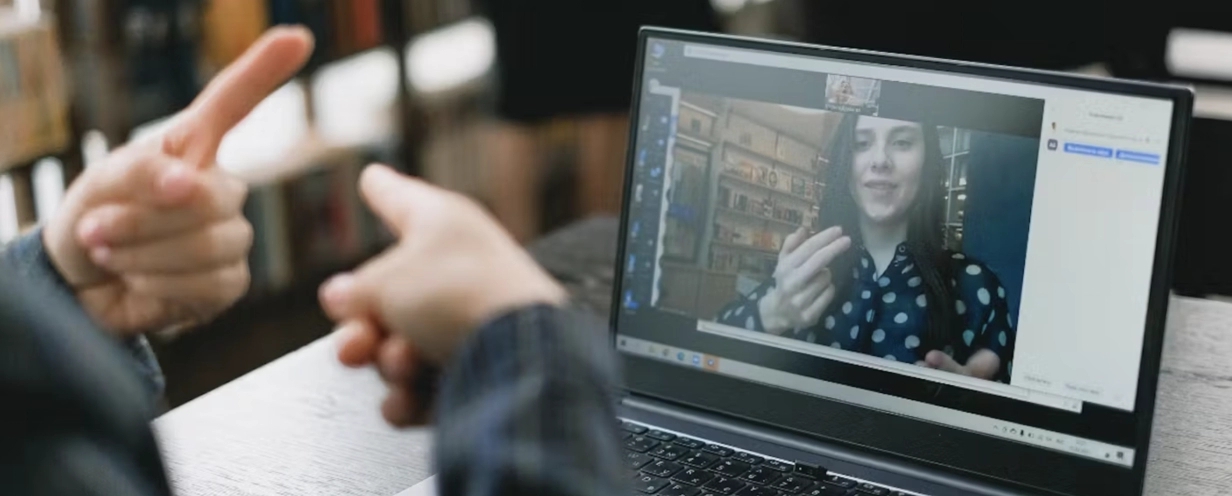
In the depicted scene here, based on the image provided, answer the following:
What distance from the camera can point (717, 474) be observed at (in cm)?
110

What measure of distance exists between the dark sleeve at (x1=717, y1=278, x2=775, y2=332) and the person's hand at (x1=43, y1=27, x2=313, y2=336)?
47cm

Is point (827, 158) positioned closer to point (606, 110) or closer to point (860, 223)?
point (860, 223)

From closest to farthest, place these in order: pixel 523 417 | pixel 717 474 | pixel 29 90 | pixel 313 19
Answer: pixel 523 417
pixel 717 474
pixel 29 90
pixel 313 19

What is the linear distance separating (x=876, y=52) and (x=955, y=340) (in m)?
0.23

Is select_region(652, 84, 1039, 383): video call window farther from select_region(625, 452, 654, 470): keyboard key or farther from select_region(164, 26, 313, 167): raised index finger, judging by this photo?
select_region(164, 26, 313, 167): raised index finger

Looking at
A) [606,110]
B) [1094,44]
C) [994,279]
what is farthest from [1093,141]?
[1094,44]

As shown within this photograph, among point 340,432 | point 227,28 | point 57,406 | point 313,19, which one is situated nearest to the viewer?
point 57,406

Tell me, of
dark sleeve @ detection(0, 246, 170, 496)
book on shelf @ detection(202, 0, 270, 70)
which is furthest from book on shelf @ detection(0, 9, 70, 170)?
dark sleeve @ detection(0, 246, 170, 496)

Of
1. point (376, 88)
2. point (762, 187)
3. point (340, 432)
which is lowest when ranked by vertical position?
point (340, 432)

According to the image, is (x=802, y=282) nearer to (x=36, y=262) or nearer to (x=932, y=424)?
(x=932, y=424)

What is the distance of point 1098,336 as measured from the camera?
102 centimetres

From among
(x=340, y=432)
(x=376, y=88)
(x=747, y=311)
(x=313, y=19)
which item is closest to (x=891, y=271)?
(x=747, y=311)

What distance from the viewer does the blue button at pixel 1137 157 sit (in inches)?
39.0

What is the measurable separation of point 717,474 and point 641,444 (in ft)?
0.26
